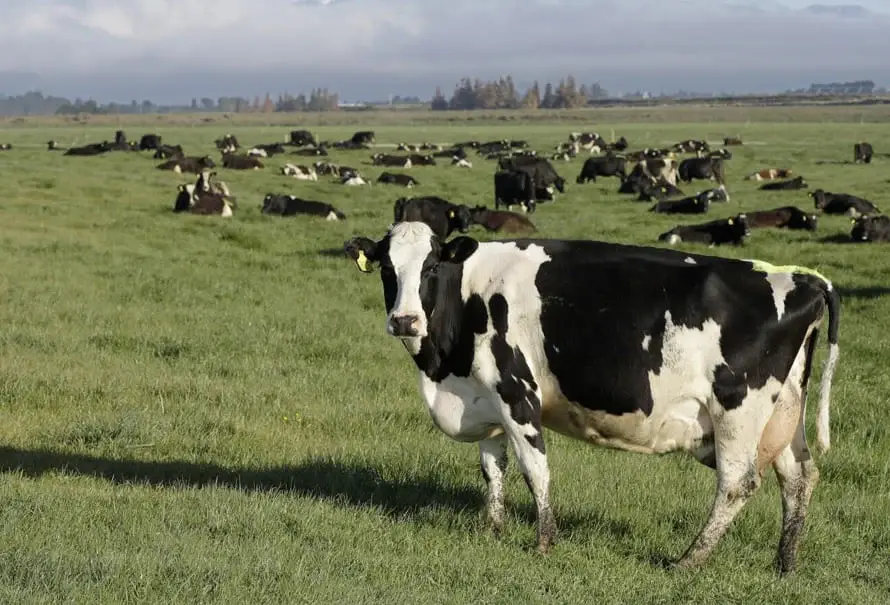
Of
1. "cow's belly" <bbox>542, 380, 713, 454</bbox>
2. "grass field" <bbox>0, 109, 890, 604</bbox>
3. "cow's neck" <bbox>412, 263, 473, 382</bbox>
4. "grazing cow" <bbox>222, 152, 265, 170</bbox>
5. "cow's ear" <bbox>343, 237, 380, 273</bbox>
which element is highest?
"cow's ear" <bbox>343, 237, 380, 273</bbox>

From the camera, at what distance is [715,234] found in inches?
930

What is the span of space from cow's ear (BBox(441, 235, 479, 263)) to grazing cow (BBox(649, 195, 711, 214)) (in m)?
24.0

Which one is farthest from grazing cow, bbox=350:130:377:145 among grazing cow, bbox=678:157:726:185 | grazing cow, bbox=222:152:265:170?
grazing cow, bbox=678:157:726:185

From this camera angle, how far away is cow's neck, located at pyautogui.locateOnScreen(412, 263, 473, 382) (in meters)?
6.75

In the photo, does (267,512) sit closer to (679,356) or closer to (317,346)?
(679,356)

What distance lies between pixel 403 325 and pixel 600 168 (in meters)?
39.1

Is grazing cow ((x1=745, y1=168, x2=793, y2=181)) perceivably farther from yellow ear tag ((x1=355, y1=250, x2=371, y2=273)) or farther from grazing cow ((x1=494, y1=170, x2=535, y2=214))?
yellow ear tag ((x1=355, y1=250, x2=371, y2=273))

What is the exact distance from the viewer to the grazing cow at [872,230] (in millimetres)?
22734

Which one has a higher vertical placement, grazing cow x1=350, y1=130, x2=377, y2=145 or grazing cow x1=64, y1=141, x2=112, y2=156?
grazing cow x1=64, y1=141, x2=112, y2=156

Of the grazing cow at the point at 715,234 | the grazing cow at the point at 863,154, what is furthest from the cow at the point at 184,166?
the grazing cow at the point at 863,154

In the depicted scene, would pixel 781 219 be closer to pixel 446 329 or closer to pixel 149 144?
pixel 446 329

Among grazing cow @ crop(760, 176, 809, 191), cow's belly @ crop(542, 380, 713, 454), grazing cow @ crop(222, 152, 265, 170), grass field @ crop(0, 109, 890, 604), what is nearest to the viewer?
grass field @ crop(0, 109, 890, 604)

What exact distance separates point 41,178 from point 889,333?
26.0m

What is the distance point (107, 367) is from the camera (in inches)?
453
